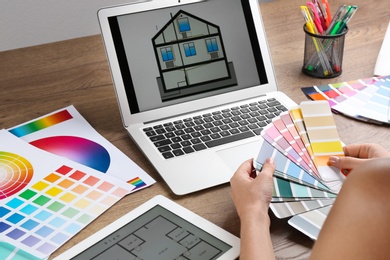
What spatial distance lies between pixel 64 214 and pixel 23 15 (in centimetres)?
97

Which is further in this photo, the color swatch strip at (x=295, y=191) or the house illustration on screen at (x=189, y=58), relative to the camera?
the house illustration on screen at (x=189, y=58)

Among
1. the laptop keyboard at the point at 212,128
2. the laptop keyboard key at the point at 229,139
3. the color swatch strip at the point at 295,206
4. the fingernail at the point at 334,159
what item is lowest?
the color swatch strip at the point at 295,206

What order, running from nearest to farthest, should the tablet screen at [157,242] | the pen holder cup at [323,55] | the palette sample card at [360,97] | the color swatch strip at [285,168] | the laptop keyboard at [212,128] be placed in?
the tablet screen at [157,242] → the color swatch strip at [285,168] → the laptop keyboard at [212,128] → the palette sample card at [360,97] → the pen holder cup at [323,55]

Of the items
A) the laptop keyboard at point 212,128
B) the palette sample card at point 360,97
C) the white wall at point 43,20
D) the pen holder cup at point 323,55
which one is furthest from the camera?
the white wall at point 43,20

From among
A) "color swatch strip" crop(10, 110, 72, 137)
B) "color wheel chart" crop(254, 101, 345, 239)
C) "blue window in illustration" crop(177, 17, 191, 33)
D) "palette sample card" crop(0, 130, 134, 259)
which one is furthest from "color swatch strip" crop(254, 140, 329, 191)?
"color swatch strip" crop(10, 110, 72, 137)

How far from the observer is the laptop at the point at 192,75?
1.16 m

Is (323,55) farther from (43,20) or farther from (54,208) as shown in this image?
(43,20)

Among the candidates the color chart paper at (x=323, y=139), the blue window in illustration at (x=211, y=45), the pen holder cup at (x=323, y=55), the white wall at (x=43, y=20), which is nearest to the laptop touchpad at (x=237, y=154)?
the color chart paper at (x=323, y=139)

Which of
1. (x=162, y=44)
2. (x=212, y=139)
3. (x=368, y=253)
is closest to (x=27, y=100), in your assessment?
(x=162, y=44)

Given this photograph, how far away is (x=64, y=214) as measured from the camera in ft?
3.21

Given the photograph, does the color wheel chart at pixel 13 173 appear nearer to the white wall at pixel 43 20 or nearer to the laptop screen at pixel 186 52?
the laptop screen at pixel 186 52

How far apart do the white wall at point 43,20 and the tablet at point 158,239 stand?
1.00m

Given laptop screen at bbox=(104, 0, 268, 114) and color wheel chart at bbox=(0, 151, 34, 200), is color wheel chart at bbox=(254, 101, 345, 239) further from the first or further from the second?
Result: color wheel chart at bbox=(0, 151, 34, 200)

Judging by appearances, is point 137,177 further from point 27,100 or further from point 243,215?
point 27,100
